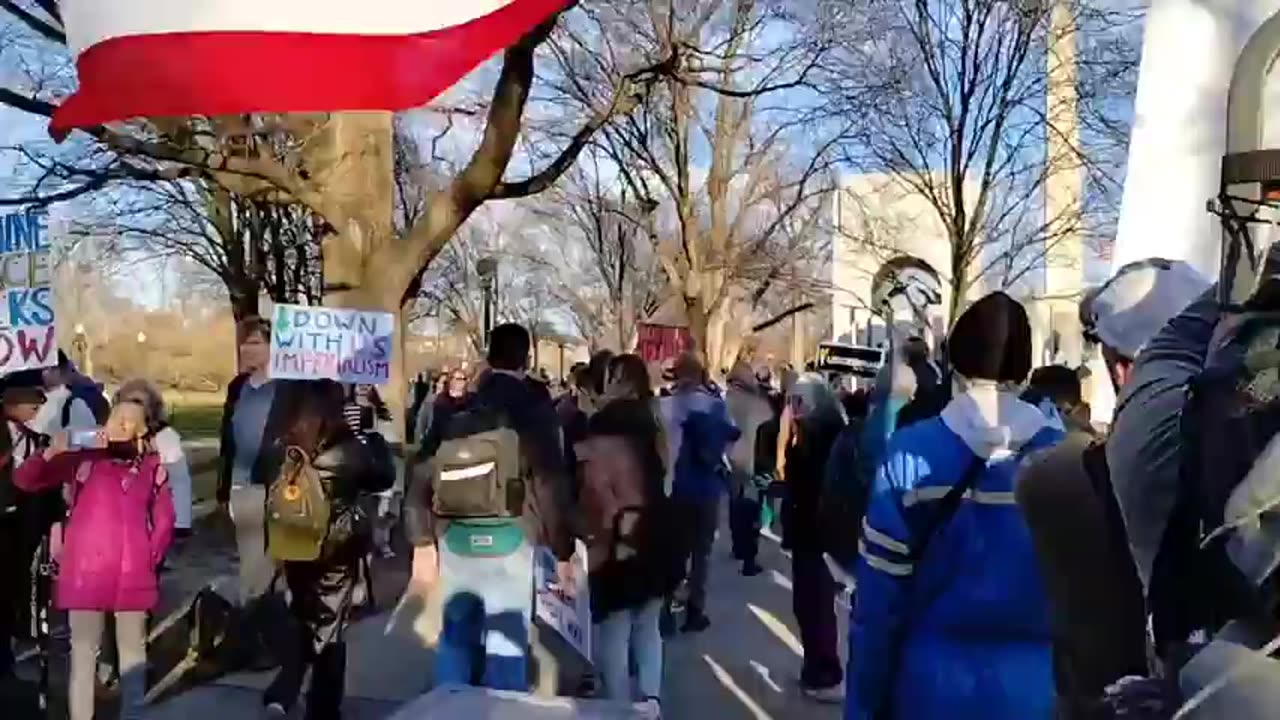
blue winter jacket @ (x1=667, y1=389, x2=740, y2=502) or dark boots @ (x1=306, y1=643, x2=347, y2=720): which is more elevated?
blue winter jacket @ (x1=667, y1=389, x2=740, y2=502)

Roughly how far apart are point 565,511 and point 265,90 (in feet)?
8.61

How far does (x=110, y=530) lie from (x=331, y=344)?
2.57 meters

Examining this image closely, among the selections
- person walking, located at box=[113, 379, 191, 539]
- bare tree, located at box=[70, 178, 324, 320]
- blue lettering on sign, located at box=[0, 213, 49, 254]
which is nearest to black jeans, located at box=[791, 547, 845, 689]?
person walking, located at box=[113, 379, 191, 539]

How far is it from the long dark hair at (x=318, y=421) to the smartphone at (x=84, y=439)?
845 mm

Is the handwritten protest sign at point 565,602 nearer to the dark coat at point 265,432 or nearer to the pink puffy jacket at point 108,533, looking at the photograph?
the dark coat at point 265,432

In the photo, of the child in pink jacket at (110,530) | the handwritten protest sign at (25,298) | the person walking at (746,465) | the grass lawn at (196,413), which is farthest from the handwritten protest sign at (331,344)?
the grass lawn at (196,413)

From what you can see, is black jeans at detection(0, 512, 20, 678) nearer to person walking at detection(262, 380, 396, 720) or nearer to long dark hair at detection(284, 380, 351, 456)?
person walking at detection(262, 380, 396, 720)

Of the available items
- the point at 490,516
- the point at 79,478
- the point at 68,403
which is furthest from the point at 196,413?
the point at 490,516

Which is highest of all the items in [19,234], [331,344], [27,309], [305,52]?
[305,52]

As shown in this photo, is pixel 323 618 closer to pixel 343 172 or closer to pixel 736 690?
pixel 736 690

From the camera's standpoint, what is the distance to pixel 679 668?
30.9 feet

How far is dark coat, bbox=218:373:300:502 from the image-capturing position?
7562 millimetres

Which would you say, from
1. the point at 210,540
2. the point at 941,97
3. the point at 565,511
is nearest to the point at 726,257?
the point at 941,97

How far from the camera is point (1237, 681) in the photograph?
6.07 feet
